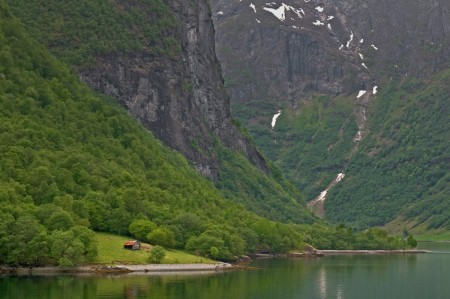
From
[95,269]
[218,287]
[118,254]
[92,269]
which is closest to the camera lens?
[218,287]

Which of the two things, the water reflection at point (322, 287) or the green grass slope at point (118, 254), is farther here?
the green grass slope at point (118, 254)

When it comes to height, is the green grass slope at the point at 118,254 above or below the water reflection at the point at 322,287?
above

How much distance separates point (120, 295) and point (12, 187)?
212 feet

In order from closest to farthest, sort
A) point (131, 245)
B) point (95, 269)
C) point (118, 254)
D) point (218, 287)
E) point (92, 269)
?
point (218, 287) → point (92, 269) → point (95, 269) → point (118, 254) → point (131, 245)

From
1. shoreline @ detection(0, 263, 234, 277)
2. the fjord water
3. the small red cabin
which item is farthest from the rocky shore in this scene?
the small red cabin

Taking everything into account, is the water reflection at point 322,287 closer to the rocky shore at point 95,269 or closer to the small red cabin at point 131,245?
the rocky shore at point 95,269

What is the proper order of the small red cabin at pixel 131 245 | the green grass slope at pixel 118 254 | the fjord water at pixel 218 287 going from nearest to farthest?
the fjord water at pixel 218 287 < the green grass slope at pixel 118 254 < the small red cabin at pixel 131 245

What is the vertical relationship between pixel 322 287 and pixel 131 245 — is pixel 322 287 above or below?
below

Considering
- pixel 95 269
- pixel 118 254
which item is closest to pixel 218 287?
pixel 95 269

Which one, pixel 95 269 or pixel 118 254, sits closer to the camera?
pixel 95 269

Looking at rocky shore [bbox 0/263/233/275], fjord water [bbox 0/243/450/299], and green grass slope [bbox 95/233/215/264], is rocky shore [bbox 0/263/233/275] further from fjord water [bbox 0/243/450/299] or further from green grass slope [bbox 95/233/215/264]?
fjord water [bbox 0/243/450/299]

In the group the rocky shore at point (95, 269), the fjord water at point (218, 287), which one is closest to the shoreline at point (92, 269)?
the rocky shore at point (95, 269)

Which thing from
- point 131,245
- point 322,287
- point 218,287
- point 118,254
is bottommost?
point 218,287

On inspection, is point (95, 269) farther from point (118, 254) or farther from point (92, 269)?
point (118, 254)
